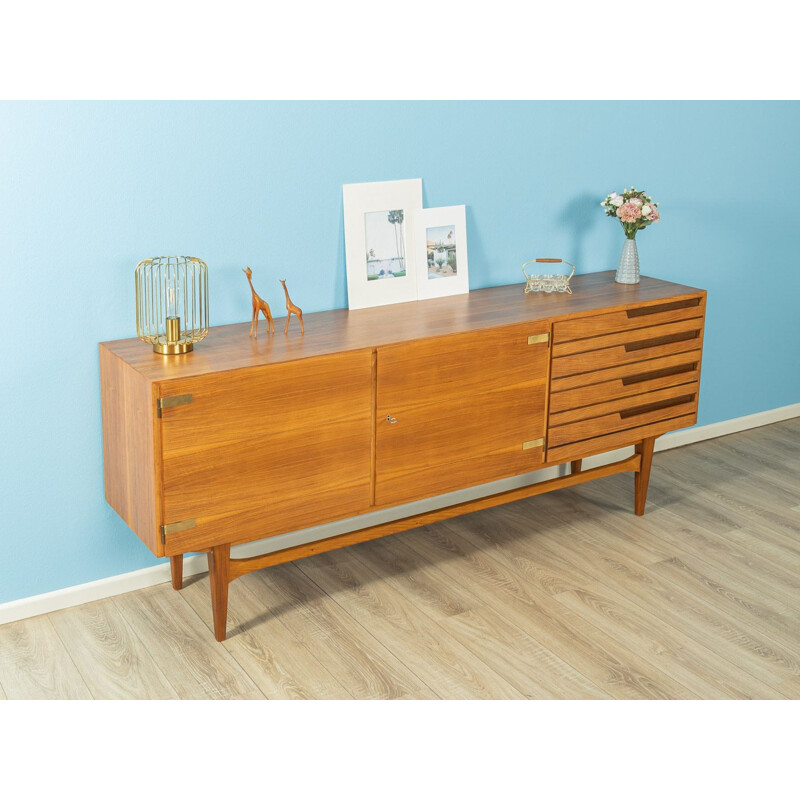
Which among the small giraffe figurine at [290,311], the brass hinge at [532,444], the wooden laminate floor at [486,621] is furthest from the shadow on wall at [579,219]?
the small giraffe figurine at [290,311]

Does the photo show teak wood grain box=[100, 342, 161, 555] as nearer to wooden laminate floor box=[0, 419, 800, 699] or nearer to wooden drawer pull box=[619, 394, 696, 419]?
wooden laminate floor box=[0, 419, 800, 699]

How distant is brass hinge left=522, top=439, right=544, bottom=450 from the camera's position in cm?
318

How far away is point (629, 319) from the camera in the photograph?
3.30 m

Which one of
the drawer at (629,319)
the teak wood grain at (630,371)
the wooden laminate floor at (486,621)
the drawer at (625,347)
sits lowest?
the wooden laminate floor at (486,621)

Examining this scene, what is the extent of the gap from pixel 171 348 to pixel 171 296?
252mm

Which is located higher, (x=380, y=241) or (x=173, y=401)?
(x=380, y=241)

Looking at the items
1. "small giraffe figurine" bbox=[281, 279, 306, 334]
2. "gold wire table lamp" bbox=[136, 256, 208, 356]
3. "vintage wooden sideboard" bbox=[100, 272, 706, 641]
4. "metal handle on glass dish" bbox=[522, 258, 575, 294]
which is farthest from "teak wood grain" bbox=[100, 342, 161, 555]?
"metal handle on glass dish" bbox=[522, 258, 575, 294]

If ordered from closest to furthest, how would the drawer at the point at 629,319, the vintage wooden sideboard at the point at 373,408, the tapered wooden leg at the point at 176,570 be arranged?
the vintage wooden sideboard at the point at 373,408 < the tapered wooden leg at the point at 176,570 < the drawer at the point at 629,319

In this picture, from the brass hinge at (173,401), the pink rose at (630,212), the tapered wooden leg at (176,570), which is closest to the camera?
the brass hinge at (173,401)

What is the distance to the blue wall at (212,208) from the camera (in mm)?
2646

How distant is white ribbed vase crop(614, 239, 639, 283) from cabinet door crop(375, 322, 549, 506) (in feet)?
2.15

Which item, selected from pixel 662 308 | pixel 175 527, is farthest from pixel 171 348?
pixel 662 308

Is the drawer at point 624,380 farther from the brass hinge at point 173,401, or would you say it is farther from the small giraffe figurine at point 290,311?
the brass hinge at point 173,401

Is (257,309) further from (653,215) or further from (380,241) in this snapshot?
(653,215)
